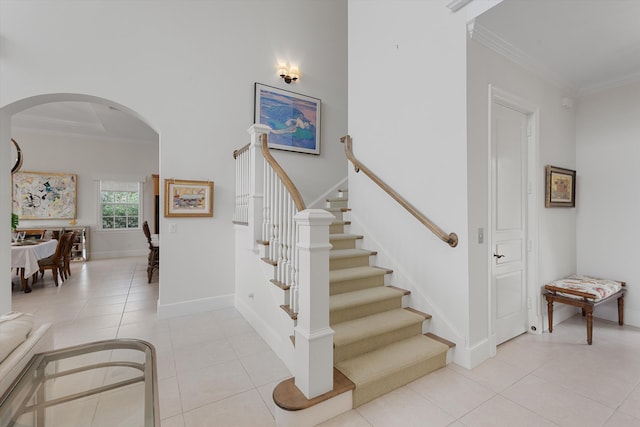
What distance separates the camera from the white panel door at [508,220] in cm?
265

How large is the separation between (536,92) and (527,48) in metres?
0.58

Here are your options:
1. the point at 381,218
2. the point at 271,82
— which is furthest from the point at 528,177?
the point at 271,82

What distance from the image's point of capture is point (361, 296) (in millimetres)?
2639

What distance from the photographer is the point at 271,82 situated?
4129 mm

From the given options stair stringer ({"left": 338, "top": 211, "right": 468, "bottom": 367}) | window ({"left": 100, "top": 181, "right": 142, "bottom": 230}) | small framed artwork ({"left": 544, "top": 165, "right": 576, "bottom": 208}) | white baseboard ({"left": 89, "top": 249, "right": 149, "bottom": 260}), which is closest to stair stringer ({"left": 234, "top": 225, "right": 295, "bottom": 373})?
stair stringer ({"left": 338, "top": 211, "right": 468, "bottom": 367})

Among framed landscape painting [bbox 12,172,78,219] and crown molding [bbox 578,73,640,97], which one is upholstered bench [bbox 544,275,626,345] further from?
framed landscape painting [bbox 12,172,78,219]

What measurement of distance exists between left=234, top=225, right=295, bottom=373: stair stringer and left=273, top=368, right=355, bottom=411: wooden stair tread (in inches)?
14.9

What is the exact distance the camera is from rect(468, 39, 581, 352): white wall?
92.9 inches

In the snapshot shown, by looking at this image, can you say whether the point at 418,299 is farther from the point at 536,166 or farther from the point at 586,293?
the point at 536,166

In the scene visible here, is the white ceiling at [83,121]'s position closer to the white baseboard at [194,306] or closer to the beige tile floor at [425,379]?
the beige tile floor at [425,379]

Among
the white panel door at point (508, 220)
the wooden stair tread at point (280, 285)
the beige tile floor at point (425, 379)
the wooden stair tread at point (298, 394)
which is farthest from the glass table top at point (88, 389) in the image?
the white panel door at point (508, 220)

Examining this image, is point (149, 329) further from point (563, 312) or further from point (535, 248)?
point (563, 312)

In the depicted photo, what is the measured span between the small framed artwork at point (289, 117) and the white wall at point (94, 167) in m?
5.88

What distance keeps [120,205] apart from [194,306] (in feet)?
20.4
